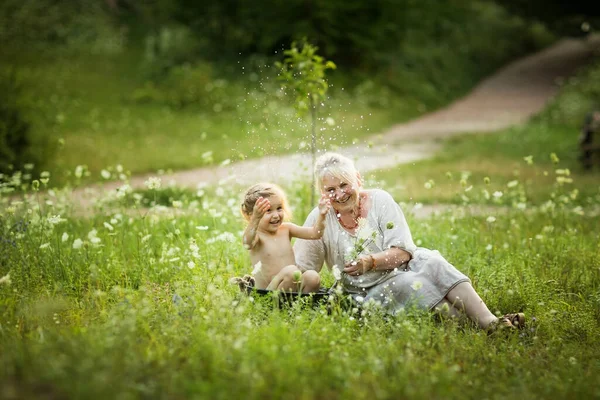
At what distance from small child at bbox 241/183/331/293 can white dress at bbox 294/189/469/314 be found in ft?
0.55

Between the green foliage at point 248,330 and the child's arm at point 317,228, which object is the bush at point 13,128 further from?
the child's arm at point 317,228

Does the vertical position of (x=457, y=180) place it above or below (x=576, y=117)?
below

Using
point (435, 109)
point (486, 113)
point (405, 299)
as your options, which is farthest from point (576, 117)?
point (405, 299)

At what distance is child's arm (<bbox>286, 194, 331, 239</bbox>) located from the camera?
4.53 metres

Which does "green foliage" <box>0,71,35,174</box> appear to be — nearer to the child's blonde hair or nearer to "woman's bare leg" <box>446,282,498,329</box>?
the child's blonde hair

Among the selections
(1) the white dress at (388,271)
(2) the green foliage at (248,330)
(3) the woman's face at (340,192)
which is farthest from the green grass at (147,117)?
(3) the woman's face at (340,192)

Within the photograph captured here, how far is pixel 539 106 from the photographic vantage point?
66.2ft

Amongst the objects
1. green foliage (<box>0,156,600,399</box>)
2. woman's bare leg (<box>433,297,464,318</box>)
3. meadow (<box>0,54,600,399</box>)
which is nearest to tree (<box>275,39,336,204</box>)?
meadow (<box>0,54,600,399</box>)

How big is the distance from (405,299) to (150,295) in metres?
1.69

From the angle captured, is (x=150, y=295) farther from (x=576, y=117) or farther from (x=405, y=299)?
(x=576, y=117)

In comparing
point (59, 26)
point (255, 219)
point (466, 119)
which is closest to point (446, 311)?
point (255, 219)

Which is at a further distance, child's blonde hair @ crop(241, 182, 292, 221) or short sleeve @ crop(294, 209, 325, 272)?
short sleeve @ crop(294, 209, 325, 272)

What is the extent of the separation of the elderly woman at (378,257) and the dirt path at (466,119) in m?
3.18

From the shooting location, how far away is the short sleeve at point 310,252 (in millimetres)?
4883
